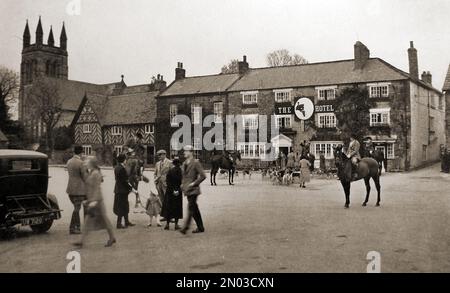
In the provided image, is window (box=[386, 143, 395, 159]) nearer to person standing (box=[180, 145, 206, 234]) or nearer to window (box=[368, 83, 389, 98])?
window (box=[368, 83, 389, 98])

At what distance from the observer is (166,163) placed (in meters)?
10.1

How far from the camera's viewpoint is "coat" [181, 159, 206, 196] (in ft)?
27.4

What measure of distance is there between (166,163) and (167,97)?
31.7 meters

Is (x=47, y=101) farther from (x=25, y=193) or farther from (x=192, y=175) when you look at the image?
(x=192, y=175)

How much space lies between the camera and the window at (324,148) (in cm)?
3291

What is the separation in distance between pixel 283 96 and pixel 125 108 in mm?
18790

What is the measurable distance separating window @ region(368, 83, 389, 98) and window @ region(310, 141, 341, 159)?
453 centimetres

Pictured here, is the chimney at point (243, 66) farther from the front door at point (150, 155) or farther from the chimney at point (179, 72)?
the front door at point (150, 155)

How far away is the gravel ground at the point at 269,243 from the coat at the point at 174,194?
398 mm

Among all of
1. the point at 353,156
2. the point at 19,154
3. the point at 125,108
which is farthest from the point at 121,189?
the point at 125,108

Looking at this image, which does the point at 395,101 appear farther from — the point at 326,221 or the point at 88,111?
the point at 88,111

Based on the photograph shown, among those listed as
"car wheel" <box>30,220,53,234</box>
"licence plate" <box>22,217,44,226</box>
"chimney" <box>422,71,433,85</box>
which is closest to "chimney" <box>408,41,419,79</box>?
"chimney" <box>422,71,433,85</box>

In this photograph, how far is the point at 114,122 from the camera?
45.1 meters
